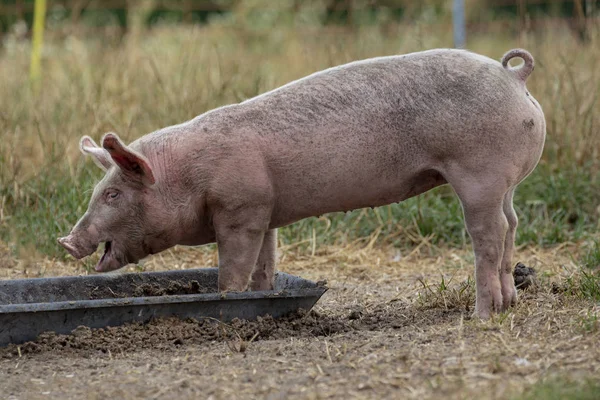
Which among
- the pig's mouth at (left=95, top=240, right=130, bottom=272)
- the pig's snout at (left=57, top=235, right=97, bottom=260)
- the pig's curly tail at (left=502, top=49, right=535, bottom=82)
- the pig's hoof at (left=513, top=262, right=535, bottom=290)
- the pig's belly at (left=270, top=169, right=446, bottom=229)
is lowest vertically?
the pig's hoof at (left=513, top=262, right=535, bottom=290)

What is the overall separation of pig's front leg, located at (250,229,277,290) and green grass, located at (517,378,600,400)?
2.03 metres

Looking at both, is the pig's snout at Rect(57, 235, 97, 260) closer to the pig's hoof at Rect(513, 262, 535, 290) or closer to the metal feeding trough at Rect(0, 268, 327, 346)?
the metal feeding trough at Rect(0, 268, 327, 346)

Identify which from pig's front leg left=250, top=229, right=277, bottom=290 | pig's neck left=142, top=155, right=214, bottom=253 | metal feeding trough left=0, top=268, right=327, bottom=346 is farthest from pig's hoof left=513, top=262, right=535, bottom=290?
pig's neck left=142, top=155, right=214, bottom=253

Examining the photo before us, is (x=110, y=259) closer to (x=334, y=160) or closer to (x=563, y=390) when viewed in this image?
(x=334, y=160)

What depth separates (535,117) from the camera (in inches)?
179

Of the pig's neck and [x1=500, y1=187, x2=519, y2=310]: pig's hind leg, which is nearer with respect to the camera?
the pig's neck

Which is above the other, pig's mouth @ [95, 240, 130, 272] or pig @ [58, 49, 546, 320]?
pig @ [58, 49, 546, 320]

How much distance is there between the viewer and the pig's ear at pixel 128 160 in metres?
4.48

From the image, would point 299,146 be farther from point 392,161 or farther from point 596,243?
point 596,243

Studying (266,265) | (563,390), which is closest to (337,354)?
(563,390)

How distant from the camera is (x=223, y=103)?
8.09 metres

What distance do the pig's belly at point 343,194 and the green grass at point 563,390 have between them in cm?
156

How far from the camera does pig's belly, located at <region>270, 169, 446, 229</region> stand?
15.2 feet

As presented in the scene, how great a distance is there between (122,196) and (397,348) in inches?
62.4
